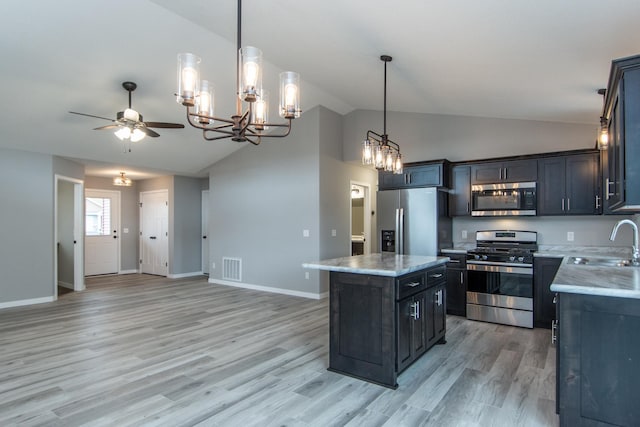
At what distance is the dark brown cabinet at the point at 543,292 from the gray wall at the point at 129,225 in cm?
884

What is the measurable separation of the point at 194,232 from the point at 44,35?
5595 mm

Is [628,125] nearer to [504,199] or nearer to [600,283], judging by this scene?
[600,283]

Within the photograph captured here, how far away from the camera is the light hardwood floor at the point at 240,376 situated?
2.39 metres

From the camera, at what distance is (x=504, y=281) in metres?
4.48

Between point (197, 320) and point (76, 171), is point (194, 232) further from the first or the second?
point (197, 320)

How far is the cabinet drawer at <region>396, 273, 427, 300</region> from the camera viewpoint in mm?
2797

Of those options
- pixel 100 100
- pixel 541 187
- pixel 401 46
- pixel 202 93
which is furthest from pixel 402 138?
pixel 100 100

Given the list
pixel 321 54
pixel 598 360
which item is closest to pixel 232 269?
pixel 321 54

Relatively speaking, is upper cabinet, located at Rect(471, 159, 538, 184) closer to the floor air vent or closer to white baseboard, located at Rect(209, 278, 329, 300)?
white baseboard, located at Rect(209, 278, 329, 300)

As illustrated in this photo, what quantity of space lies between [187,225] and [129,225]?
6.06ft

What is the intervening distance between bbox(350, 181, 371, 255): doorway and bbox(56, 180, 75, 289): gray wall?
222 inches

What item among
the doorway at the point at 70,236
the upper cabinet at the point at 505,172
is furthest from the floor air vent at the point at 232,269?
the upper cabinet at the point at 505,172

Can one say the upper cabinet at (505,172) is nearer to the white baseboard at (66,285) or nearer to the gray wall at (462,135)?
the gray wall at (462,135)

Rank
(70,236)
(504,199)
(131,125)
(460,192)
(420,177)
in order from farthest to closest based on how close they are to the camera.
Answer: (70,236) < (420,177) < (460,192) < (504,199) < (131,125)
